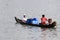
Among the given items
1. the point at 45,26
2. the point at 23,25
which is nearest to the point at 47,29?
the point at 45,26

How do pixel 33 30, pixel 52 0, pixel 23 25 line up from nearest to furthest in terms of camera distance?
pixel 33 30
pixel 23 25
pixel 52 0

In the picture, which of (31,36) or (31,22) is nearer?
(31,36)

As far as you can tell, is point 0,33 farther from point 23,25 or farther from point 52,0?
point 52,0

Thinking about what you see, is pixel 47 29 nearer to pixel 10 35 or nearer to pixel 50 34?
pixel 50 34

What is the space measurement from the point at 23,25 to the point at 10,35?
5286 millimetres

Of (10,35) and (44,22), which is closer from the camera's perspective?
(10,35)

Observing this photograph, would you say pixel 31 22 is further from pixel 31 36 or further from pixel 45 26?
pixel 31 36

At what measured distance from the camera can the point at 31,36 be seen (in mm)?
30688

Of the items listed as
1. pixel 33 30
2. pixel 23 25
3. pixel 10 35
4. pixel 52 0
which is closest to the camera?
pixel 10 35

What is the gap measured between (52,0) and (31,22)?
105ft

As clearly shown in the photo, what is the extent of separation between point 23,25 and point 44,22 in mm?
2366

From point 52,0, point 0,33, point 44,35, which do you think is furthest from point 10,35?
point 52,0

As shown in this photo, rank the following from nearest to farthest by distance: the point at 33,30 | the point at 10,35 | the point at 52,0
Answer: the point at 10,35 < the point at 33,30 < the point at 52,0

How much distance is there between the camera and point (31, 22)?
116 ft
